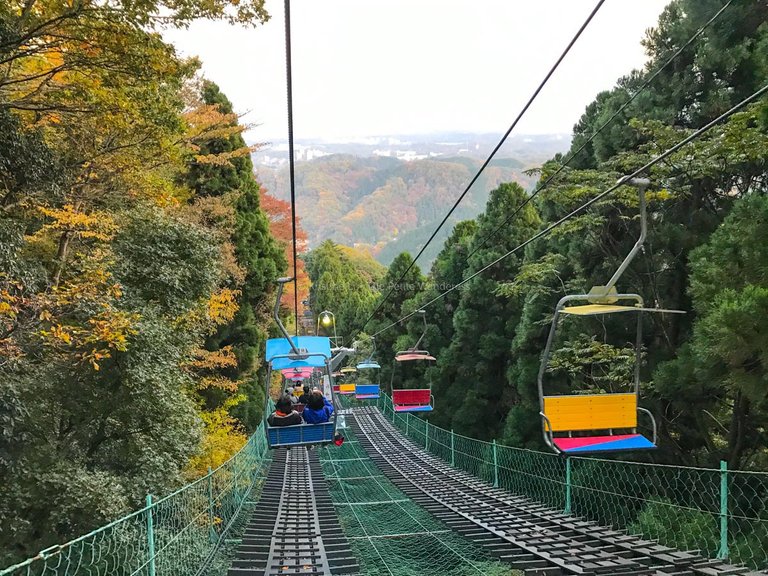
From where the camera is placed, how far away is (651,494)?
870 cm

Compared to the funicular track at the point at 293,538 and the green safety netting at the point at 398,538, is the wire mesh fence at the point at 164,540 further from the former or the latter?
the green safety netting at the point at 398,538

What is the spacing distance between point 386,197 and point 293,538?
99.5 metres

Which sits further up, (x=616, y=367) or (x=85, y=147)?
(x=85, y=147)

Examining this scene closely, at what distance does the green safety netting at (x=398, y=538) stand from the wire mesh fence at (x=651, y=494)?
1200mm

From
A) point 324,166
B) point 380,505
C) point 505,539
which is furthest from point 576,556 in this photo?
point 324,166

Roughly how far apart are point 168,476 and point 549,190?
6509 mm

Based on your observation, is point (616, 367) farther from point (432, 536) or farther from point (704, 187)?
point (432, 536)

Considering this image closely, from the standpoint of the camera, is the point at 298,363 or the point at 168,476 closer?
the point at 168,476

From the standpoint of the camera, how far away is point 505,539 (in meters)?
5.11

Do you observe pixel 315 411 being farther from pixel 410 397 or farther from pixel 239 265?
pixel 239 265

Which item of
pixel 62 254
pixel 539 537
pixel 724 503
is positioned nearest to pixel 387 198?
pixel 62 254

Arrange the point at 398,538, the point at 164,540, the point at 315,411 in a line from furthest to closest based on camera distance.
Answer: the point at 315,411
the point at 398,538
the point at 164,540

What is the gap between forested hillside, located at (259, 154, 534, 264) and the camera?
3639 inches

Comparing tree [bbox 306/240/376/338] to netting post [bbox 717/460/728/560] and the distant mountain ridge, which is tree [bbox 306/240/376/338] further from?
the distant mountain ridge
